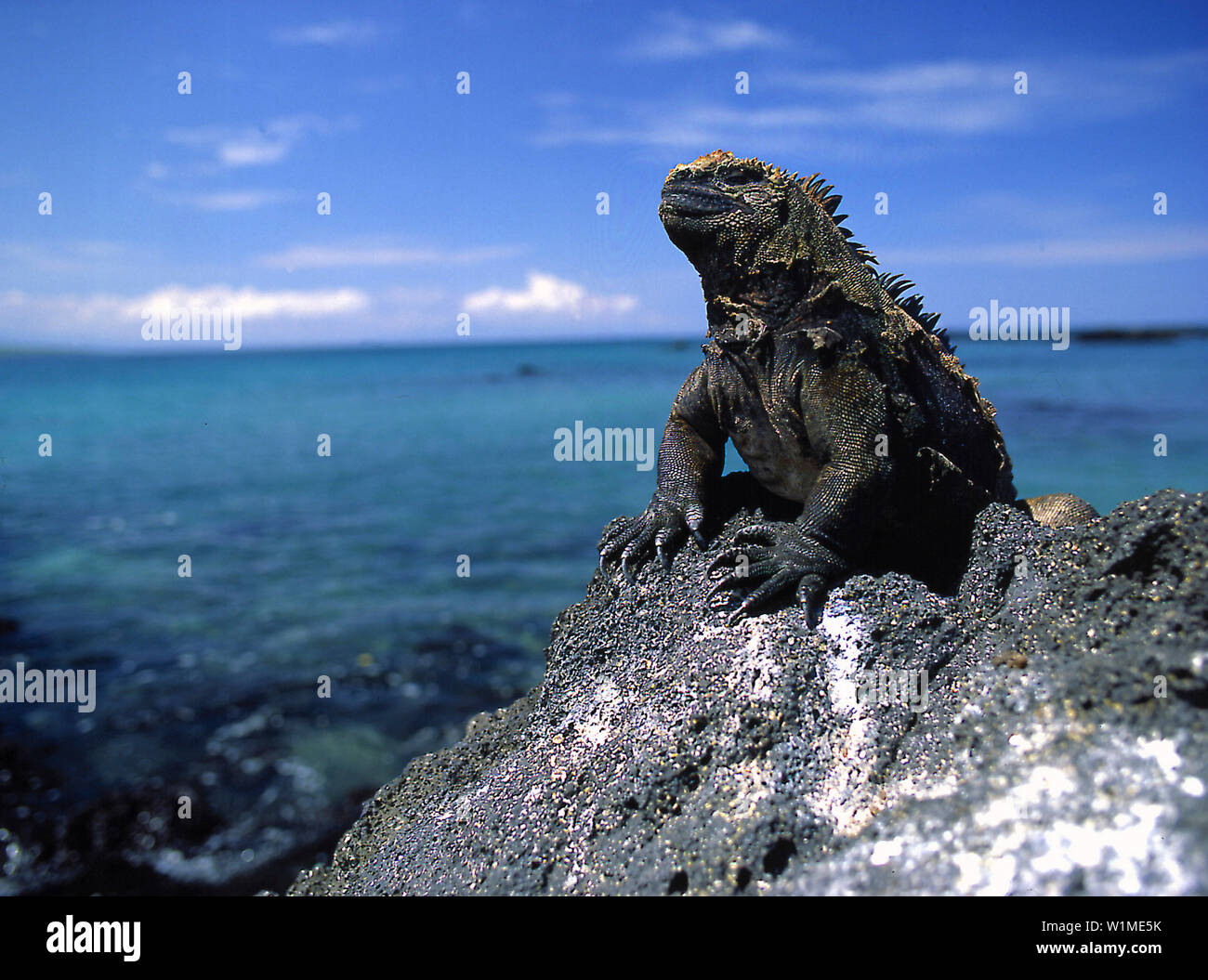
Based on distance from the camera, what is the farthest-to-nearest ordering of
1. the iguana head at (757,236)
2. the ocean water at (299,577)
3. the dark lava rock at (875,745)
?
the ocean water at (299,577) < the iguana head at (757,236) < the dark lava rock at (875,745)

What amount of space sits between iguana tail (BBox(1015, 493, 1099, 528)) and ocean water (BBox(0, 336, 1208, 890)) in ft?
3.81

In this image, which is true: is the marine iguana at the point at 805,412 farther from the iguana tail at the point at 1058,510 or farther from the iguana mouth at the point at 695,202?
the iguana tail at the point at 1058,510

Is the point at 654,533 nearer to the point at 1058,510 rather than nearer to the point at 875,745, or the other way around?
the point at 875,745

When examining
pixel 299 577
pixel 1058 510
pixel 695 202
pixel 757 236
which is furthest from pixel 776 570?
pixel 299 577

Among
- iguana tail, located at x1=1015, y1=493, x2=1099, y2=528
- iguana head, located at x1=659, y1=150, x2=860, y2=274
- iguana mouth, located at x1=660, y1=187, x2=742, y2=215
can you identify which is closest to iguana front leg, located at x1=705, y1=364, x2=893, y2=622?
iguana head, located at x1=659, y1=150, x2=860, y2=274

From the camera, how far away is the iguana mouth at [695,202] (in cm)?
364

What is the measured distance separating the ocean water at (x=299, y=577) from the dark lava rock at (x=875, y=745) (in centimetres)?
285

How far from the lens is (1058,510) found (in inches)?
163

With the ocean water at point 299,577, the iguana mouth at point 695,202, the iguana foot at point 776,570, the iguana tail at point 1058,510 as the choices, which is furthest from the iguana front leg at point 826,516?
the ocean water at point 299,577

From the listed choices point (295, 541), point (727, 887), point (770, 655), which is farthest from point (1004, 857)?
point (295, 541)

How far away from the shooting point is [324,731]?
919 centimetres

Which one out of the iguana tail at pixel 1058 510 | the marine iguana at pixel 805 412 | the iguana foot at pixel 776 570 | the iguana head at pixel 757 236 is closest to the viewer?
the iguana foot at pixel 776 570

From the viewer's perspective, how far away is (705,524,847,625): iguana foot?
314cm
